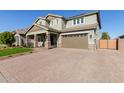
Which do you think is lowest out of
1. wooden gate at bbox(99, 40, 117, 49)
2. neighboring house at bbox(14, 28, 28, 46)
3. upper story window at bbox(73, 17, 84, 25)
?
wooden gate at bbox(99, 40, 117, 49)

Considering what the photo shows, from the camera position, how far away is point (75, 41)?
17.0 m

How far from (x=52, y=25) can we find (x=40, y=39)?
4.16 m

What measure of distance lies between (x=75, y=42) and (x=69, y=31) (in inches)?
92.2

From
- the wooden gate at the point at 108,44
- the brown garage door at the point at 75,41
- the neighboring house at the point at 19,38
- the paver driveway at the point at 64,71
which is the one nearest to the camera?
the paver driveway at the point at 64,71

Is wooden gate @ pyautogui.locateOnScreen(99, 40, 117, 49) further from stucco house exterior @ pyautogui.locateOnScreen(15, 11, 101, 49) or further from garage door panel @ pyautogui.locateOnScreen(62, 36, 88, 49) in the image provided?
garage door panel @ pyautogui.locateOnScreen(62, 36, 88, 49)

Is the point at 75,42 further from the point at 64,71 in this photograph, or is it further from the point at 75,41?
the point at 64,71

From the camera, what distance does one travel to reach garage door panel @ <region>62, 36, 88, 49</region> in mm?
15914

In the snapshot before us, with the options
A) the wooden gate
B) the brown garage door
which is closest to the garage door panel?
the brown garage door

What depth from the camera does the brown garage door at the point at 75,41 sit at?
15.9 metres

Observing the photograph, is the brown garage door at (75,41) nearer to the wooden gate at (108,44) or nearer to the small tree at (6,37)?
the wooden gate at (108,44)

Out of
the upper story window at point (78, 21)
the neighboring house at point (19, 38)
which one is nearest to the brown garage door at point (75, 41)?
the upper story window at point (78, 21)
